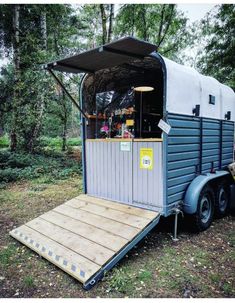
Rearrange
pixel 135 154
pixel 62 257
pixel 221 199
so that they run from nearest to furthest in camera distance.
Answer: pixel 62 257, pixel 135 154, pixel 221 199

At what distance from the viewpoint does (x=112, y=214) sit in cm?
378

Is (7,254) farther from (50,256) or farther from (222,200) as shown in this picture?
(222,200)

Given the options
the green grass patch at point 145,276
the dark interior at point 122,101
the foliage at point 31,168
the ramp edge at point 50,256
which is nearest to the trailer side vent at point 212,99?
the dark interior at point 122,101

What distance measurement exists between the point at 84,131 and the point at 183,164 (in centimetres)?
204

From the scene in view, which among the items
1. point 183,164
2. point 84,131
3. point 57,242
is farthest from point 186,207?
point 84,131

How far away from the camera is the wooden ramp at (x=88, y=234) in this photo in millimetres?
2801

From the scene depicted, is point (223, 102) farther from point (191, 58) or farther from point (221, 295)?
point (191, 58)

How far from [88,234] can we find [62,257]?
19.2 inches

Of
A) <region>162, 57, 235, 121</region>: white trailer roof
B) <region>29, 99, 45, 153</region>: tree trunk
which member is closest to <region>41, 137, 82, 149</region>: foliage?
<region>29, 99, 45, 153</region>: tree trunk

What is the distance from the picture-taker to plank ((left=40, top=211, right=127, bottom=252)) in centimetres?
306

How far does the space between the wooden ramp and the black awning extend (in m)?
2.35

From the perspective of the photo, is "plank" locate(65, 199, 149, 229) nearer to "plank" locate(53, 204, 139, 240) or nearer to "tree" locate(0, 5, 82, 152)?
"plank" locate(53, 204, 139, 240)

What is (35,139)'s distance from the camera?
11133 millimetres

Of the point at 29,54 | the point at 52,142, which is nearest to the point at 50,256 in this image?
the point at 29,54
